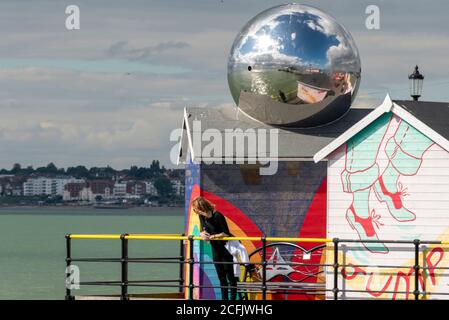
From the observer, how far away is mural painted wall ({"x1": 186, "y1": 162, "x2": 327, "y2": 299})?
28.7m

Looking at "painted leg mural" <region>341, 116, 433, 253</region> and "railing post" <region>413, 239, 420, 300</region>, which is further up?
"painted leg mural" <region>341, 116, 433, 253</region>

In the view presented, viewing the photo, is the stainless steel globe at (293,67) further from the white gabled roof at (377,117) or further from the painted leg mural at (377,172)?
the painted leg mural at (377,172)

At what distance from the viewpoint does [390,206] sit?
26.1m

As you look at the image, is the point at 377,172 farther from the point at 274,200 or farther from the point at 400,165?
the point at 274,200

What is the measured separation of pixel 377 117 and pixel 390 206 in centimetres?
179

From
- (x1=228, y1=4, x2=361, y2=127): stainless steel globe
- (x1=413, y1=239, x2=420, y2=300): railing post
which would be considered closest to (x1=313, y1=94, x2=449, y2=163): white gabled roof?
(x1=228, y1=4, x2=361, y2=127): stainless steel globe

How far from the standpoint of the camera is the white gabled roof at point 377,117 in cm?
2583

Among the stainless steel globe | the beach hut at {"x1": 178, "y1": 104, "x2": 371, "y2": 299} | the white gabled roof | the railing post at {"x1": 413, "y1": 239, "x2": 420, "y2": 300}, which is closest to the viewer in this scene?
the railing post at {"x1": 413, "y1": 239, "x2": 420, "y2": 300}

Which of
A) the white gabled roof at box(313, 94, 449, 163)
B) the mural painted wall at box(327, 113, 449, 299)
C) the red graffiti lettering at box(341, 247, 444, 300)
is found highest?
the white gabled roof at box(313, 94, 449, 163)

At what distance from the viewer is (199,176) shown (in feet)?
94.3

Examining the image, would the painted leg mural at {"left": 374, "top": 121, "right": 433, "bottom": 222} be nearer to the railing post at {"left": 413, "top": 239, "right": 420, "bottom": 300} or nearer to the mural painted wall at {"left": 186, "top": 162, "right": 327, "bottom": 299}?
the railing post at {"left": 413, "top": 239, "right": 420, "bottom": 300}

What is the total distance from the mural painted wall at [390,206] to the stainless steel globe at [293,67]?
111 inches

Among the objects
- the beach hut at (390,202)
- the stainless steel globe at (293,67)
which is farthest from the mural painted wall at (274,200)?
the beach hut at (390,202)
